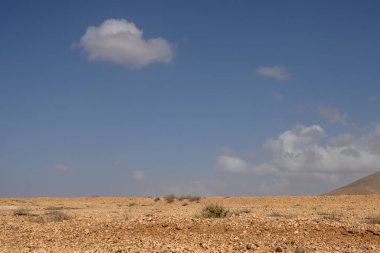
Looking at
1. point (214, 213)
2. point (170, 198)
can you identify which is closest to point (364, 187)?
point (170, 198)

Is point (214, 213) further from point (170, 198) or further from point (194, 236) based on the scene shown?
point (170, 198)

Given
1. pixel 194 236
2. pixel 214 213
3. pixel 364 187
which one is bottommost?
pixel 194 236

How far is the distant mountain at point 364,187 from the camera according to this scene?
212 feet

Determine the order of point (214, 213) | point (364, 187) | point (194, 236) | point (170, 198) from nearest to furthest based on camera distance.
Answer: point (194, 236), point (214, 213), point (170, 198), point (364, 187)

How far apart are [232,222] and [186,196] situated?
32228 millimetres

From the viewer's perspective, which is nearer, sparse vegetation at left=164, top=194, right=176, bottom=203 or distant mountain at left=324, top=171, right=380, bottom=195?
sparse vegetation at left=164, top=194, right=176, bottom=203

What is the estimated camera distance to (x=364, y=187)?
67438 millimetres

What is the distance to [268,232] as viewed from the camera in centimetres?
1474

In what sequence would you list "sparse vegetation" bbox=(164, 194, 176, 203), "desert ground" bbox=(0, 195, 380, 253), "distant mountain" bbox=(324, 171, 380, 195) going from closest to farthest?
"desert ground" bbox=(0, 195, 380, 253)
"sparse vegetation" bbox=(164, 194, 176, 203)
"distant mountain" bbox=(324, 171, 380, 195)

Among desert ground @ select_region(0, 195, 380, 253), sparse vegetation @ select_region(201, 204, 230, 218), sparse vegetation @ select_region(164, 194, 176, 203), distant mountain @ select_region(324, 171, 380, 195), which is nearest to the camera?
desert ground @ select_region(0, 195, 380, 253)

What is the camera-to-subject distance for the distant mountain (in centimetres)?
6458

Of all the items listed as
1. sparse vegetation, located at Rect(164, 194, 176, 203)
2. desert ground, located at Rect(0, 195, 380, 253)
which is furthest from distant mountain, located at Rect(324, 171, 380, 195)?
desert ground, located at Rect(0, 195, 380, 253)

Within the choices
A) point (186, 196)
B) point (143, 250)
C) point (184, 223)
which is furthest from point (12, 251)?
point (186, 196)

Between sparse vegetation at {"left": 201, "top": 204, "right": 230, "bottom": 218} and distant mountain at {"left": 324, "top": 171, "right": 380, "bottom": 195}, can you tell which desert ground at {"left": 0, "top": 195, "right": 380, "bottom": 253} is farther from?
distant mountain at {"left": 324, "top": 171, "right": 380, "bottom": 195}
